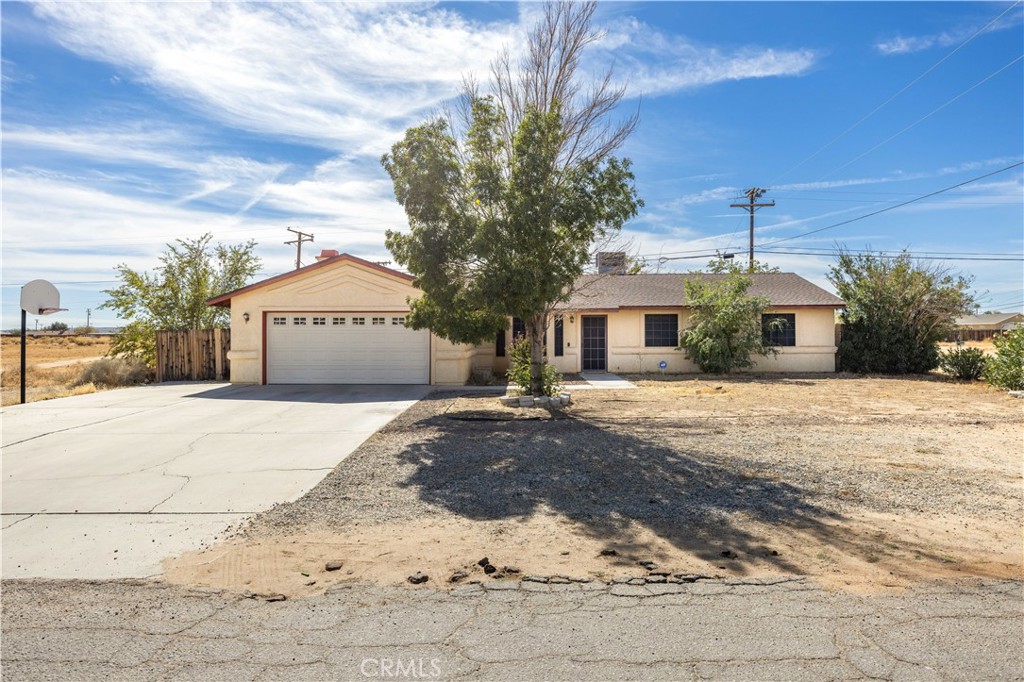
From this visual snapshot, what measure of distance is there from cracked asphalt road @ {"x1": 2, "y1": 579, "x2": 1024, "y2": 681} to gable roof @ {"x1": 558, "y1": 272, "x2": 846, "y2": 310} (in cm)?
1628

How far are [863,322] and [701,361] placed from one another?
6.49 meters

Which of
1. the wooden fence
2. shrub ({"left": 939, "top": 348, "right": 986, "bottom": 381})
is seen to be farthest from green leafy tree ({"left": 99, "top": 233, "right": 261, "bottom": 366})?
shrub ({"left": 939, "top": 348, "right": 986, "bottom": 381})

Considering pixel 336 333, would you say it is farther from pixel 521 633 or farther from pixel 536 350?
pixel 521 633

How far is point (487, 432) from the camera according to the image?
977cm

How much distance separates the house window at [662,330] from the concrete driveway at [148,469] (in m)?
10.7

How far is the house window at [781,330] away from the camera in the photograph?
2147 cm

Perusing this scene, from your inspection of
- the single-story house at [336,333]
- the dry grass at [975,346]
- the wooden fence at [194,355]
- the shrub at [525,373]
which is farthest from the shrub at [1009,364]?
the wooden fence at [194,355]

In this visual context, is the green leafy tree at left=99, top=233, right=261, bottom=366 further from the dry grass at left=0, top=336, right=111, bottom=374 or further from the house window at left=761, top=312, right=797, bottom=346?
the house window at left=761, top=312, right=797, bottom=346

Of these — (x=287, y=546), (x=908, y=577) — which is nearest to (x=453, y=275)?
(x=287, y=546)

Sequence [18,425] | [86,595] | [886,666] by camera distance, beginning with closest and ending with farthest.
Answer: [886,666]
[86,595]
[18,425]

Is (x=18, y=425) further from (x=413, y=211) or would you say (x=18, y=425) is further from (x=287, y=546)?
(x=287, y=546)

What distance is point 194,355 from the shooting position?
63.6 feet

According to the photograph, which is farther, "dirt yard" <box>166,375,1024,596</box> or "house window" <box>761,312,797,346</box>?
"house window" <box>761,312,797,346</box>

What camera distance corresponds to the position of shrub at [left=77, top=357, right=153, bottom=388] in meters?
18.0
